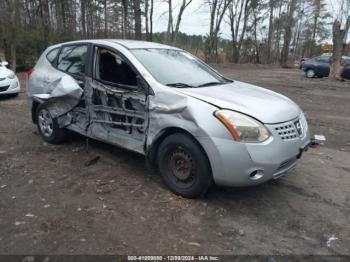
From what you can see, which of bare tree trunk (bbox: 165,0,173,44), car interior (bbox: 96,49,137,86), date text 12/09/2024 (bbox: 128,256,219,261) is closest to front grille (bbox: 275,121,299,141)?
date text 12/09/2024 (bbox: 128,256,219,261)

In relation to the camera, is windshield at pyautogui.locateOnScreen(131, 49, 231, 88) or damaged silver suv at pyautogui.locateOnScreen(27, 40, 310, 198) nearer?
damaged silver suv at pyautogui.locateOnScreen(27, 40, 310, 198)

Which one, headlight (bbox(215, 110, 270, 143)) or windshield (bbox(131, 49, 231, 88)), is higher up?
windshield (bbox(131, 49, 231, 88))

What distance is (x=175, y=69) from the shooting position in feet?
15.3

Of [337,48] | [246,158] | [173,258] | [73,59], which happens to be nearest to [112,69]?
[73,59]

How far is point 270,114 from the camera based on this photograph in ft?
12.3

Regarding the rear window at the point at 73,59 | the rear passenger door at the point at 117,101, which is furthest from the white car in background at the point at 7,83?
the rear passenger door at the point at 117,101

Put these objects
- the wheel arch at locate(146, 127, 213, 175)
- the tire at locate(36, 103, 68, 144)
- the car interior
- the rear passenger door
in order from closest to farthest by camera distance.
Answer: the wheel arch at locate(146, 127, 213, 175), the rear passenger door, the car interior, the tire at locate(36, 103, 68, 144)

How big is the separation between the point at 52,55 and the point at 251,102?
3632 mm

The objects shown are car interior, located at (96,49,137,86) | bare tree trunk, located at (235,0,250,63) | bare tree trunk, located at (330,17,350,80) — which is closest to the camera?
car interior, located at (96,49,137,86)

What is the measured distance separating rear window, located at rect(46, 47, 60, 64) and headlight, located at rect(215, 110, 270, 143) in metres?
3.43

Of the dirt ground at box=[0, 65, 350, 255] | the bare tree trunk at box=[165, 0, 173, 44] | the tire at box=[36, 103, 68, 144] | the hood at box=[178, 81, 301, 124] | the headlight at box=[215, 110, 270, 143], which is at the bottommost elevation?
the dirt ground at box=[0, 65, 350, 255]

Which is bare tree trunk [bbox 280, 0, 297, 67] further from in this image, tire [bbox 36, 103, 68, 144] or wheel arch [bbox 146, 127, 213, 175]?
wheel arch [bbox 146, 127, 213, 175]

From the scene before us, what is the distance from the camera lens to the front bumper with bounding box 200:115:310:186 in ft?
11.5

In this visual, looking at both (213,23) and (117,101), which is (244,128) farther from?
(213,23)
